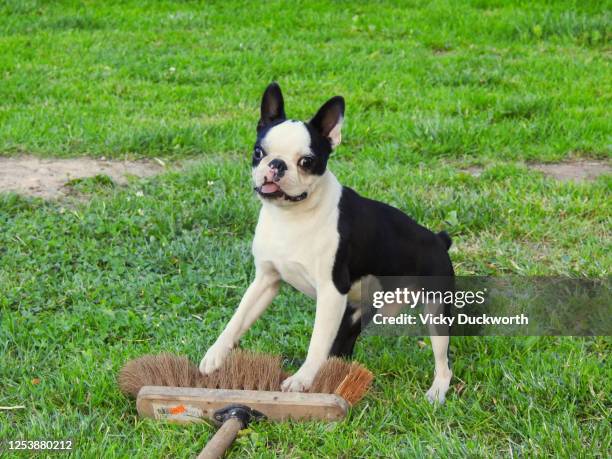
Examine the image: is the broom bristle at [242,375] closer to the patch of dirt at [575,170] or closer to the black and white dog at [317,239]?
the black and white dog at [317,239]

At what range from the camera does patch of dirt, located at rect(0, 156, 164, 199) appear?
5309 mm

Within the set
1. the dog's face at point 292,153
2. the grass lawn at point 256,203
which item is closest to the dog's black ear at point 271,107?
the dog's face at point 292,153

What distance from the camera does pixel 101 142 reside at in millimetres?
6078

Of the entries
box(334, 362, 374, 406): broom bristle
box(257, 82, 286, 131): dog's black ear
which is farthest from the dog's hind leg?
box(257, 82, 286, 131): dog's black ear

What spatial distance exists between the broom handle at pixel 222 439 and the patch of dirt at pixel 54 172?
2.77 metres

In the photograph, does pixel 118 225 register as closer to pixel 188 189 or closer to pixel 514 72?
pixel 188 189

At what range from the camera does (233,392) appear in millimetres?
2924

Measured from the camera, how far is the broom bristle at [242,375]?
3027mm

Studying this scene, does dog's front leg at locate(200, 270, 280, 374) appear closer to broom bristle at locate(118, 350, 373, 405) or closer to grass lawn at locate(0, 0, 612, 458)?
broom bristle at locate(118, 350, 373, 405)

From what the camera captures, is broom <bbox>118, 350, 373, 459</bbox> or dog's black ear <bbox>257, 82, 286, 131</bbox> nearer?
broom <bbox>118, 350, 373, 459</bbox>

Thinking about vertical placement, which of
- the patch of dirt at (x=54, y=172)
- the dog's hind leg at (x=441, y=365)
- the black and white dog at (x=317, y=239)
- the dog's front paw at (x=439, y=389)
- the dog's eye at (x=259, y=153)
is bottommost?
the dog's front paw at (x=439, y=389)

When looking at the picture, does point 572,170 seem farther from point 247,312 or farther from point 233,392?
point 233,392

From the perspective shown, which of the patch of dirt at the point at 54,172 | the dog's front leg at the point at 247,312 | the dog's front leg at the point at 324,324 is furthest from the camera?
the patch of dirt at the point at 54,172

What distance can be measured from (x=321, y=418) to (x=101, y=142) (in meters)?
3.68
